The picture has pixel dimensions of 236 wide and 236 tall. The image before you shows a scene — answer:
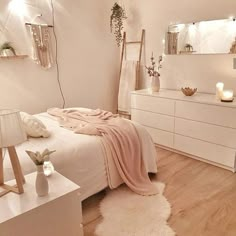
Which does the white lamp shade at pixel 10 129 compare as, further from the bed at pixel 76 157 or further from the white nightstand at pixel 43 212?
the bed at pixel 76 157

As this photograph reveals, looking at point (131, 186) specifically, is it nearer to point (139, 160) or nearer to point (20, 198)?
point (139, 160)

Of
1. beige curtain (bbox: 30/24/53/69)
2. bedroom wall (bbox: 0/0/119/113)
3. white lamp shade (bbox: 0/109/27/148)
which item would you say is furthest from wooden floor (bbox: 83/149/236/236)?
beige curtain (bbox: 30/24/53/69)

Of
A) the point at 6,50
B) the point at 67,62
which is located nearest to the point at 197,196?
the point at 67,62

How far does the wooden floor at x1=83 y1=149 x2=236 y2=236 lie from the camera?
1.76m

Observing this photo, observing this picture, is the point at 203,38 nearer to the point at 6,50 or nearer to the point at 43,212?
the point at 6,50

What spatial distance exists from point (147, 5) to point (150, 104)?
5.21ft

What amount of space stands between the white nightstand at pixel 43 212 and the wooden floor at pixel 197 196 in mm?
403

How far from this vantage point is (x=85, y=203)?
6.84 feet

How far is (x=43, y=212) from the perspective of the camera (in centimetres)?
128

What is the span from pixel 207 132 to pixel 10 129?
2.20 m

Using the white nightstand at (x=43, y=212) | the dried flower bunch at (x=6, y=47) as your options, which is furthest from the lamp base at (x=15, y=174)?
the dried flower bunch at (x=6, y=47)

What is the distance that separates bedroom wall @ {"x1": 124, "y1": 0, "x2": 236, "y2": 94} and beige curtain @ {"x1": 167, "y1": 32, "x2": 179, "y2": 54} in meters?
0.09

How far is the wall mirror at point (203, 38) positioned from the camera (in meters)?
2.82

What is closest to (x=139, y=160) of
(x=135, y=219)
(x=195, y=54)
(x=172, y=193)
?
(x=172, y=193)
